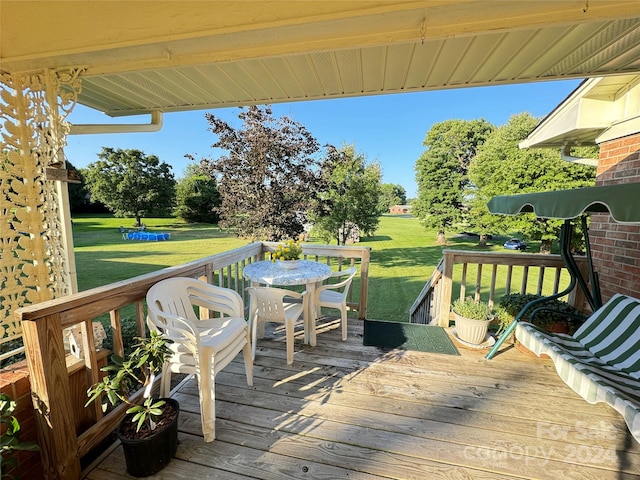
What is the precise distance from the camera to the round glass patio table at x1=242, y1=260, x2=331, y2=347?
264 centimetres

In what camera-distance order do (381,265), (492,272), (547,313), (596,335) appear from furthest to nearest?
1. (381,265)
2. (492,272)
3. (547,313)
4. (596,335)

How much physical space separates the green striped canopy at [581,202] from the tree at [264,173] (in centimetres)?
584

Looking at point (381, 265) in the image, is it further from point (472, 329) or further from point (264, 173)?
point (472, 329)

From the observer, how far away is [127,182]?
73.7 ft

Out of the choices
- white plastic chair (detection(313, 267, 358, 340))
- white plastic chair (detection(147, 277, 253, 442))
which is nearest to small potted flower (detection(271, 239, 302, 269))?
white plastic chair (detection(313, 267, 358, 340))

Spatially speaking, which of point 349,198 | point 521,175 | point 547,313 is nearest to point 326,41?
point 547,313

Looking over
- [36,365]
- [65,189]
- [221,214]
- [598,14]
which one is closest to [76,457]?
[36,365]

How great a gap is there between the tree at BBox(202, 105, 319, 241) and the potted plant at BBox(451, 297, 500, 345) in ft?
18.2

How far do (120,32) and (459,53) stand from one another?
2.08 m

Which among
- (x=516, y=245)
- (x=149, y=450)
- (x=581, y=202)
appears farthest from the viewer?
(x=516, y=245)

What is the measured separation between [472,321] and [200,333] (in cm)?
261

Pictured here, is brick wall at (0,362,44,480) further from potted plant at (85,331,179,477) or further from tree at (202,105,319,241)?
tree at (202,105,319,241)

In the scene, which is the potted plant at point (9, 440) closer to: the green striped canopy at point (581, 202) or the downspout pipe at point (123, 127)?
the downspout pipe at point (123, 127)

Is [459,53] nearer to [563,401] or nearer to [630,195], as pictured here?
[630,195]
